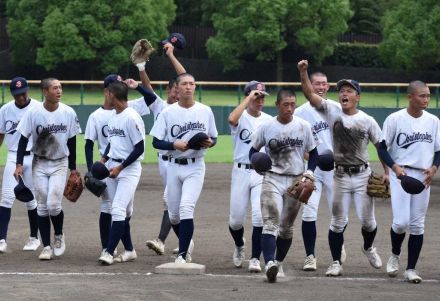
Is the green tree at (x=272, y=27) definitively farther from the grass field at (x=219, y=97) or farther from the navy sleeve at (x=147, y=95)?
the navy sleeve at (x=147, y=95)

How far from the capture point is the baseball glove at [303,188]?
10.8m

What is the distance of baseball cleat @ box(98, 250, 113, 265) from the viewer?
12.0m

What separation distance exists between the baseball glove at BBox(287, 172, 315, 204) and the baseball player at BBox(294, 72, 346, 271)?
33.2 inches

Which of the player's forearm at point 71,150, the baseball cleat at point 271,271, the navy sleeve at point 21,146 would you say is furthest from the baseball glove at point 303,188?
the navy sleeve at point 21,146

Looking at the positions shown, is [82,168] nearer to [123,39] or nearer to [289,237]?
[289,237]

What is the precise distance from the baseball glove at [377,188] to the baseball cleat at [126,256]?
2681mm

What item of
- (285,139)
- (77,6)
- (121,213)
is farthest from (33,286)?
(77,6)

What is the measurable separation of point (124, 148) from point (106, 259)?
1.17 m

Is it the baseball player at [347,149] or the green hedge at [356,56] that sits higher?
the green hedge at [356,56]

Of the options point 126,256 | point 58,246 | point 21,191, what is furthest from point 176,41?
point 58,246

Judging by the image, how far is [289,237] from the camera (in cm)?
1122

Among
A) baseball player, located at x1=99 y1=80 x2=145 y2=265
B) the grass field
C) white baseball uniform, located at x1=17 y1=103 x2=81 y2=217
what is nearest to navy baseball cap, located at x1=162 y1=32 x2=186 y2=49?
baseball player, located at x1=99 y1=80 x2=145 y2=265

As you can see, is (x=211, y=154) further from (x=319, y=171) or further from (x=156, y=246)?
(x=319, y=171)

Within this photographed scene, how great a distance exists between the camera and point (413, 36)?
52219 mm
